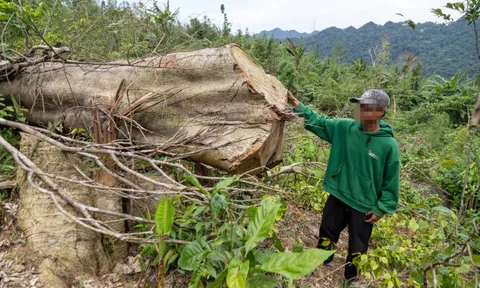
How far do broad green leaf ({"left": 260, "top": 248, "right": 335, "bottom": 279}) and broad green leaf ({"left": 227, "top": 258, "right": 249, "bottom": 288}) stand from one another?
0.10 meters

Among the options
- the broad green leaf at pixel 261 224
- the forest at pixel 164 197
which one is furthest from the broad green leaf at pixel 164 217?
the broad green leaf at pixel 261 224

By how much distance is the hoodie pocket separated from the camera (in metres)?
2.58

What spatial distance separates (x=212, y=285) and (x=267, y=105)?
1.26 metres

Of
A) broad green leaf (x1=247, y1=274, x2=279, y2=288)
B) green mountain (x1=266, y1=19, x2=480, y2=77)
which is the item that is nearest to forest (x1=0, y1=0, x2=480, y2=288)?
broad green leaf (x1=247, y1=274, x2=279, y2=288)

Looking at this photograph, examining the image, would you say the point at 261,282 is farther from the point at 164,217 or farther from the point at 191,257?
the point at 164,217

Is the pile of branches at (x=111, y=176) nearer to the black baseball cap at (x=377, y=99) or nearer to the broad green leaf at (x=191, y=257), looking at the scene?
the broad green leaf at (x=191, y=257)

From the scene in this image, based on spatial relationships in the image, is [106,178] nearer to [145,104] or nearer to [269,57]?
[145,104]

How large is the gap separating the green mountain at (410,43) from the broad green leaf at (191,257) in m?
24.9

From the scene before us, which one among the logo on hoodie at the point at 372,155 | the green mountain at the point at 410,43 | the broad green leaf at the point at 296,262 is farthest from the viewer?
the green mountain at the point at 410,43

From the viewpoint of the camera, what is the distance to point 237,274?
1.38m

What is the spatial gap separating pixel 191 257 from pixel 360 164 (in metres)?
1.57

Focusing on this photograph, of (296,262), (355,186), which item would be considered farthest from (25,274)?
(355,186)

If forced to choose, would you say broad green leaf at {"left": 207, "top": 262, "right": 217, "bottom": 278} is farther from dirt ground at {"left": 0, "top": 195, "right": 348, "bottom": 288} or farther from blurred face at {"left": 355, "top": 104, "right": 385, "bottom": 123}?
blurred face at {"left": 355, "top": 104, "right": 385, "bottom": 123}

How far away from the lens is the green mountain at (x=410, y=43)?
36.1 metres
